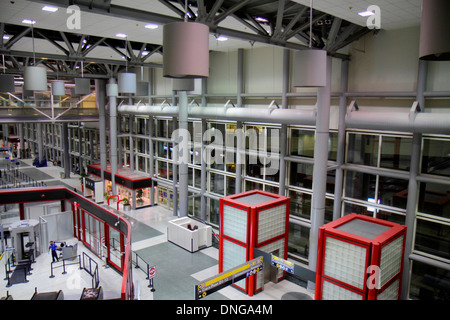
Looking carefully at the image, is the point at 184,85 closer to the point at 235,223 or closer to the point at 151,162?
the point at 235,223

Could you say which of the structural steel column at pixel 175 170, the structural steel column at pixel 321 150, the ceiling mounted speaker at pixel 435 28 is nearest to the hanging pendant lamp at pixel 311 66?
the structural steel column at pixel 321 150

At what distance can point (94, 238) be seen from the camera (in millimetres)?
15938

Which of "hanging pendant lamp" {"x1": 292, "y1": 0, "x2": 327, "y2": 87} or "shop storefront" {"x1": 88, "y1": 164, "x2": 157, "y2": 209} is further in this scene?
"shop storefront" {"x1": 88, "y1": 164, "x2": 157, "y2": 209}

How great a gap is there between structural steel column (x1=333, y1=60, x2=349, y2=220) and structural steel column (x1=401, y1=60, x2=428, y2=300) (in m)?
2.42

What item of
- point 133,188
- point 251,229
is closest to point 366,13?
point 251,229

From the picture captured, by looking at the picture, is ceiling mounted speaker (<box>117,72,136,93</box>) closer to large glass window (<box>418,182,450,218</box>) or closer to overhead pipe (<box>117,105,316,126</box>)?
overhead pipe (<box>117,105,316,126</box>)

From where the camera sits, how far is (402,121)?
9.84 m

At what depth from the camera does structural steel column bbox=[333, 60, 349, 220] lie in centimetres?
1216

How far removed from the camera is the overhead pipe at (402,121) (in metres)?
9.08

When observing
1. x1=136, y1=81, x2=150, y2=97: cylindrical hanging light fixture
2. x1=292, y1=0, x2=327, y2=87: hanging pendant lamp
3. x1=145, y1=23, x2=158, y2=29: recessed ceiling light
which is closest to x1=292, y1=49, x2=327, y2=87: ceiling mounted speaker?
x1=292, y1=0, x2=327, y2=87: hanging pendant lamp

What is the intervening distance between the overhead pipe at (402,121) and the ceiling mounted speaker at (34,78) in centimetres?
925

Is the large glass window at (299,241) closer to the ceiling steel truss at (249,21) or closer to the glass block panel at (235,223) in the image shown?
the glass block panel at (235,223)
